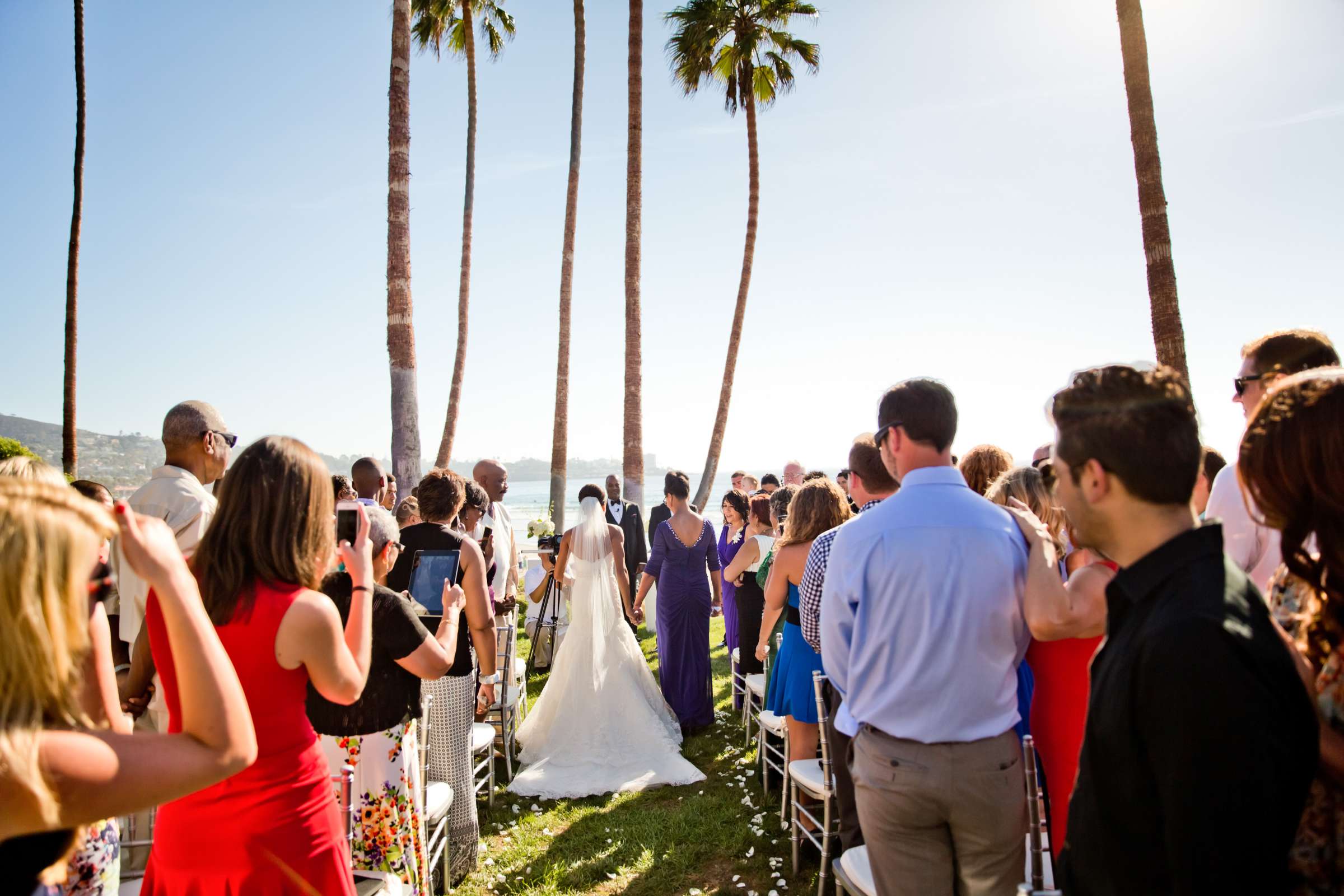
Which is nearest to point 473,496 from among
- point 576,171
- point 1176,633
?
point 1176,633

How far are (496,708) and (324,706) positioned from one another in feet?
10.6

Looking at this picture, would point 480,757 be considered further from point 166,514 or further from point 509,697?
point 166,514

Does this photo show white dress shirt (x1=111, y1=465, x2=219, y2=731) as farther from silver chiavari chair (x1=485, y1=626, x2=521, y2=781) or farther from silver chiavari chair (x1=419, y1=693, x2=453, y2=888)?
silver chiavari chair (x1=485, y1=626, x2=521, y2=781)

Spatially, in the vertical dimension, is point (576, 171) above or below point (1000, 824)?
above

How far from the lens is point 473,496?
19.6ft

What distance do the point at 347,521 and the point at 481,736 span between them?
2969mm

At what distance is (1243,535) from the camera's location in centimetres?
293

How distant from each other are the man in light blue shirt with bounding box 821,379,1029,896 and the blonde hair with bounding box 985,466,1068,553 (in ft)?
2.16

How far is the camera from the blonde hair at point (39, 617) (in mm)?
1275

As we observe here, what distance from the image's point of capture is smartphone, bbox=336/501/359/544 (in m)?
2.89

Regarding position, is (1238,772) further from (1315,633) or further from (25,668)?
(25,668)

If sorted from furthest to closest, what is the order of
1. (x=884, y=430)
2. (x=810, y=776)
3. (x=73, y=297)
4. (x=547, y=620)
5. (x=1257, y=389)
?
(x=73, y=297) → (x=547, y=620) → (x=810, y=776) → (x=1257, y=389) → (x=884, y=430)

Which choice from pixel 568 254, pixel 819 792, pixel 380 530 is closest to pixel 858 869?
pixel 819 792

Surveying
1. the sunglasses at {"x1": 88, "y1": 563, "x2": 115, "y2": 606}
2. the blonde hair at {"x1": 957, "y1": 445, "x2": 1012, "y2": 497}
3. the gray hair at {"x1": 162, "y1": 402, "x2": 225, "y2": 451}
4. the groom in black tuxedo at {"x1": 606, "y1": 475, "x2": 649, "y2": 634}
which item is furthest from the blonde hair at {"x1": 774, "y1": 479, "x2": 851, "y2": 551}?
the groom in black tuxedo at {"x1": 606, "y1": 475, "x2": 649, "y2": 634}
